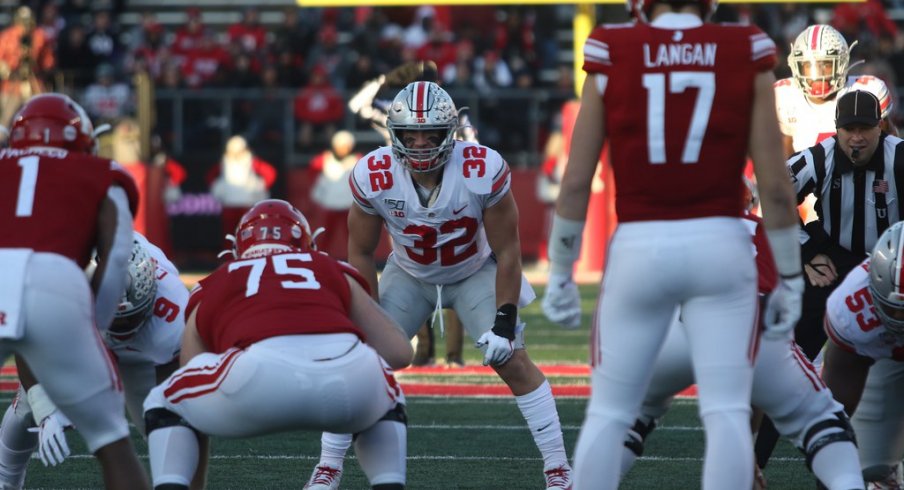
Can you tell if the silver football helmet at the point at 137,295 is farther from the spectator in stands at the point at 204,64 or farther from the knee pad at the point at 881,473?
the spectator in stands at the point at 204,64

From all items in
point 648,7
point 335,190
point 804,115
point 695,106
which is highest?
point 648,7

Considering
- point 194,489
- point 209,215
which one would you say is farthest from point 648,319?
point 209,215

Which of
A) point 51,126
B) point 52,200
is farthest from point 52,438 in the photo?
point 51,126

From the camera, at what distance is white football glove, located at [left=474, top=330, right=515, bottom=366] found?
225 inches

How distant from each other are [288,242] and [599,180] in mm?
11675

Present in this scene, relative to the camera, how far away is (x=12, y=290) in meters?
4.27

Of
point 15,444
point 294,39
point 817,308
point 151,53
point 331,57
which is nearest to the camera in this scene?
point 15,444

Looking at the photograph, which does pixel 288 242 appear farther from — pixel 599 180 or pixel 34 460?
pixel 599 180

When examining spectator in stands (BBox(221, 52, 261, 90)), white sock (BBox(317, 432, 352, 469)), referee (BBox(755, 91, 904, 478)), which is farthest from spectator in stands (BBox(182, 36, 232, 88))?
white sock (BBox(317, 432, 352, 469))

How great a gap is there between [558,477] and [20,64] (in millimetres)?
13890

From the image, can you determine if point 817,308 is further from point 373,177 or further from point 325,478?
point 325,478

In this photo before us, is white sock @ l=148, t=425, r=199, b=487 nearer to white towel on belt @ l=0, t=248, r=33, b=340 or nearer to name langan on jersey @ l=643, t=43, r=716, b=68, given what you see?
white towel on belt @ l=0, t=248, r=33, b=340

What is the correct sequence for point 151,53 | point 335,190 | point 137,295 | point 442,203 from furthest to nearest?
point 151,53 < point 335,190 < point 442,203 < point 137,295

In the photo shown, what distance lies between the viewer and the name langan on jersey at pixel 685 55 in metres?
4.20
